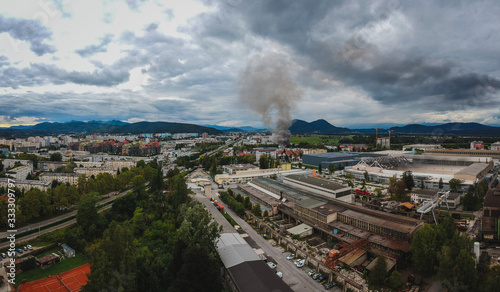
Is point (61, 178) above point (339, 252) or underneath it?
above

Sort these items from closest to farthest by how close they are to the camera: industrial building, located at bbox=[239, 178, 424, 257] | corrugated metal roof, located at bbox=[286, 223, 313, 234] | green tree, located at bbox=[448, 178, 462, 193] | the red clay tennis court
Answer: the red clay tennis court
industrial building, located at bbox=[239, 178, 424, 257]
corrugated metal roof, located at bbox=[286, 223, 313, 234]
green tree, located at bbox=[448, 178, 462, 193]

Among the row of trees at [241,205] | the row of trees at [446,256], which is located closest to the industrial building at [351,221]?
the row of trees at [446,256]

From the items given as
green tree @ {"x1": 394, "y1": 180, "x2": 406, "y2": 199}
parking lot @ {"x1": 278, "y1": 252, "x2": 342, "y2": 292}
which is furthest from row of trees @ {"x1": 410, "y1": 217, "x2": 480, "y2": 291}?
green tree @ {"x1": 394, "y1": 180, "x2": 406, "y2": 199}

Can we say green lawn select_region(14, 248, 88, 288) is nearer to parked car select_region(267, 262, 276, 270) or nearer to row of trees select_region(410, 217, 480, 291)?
parked car select_region(267, 262, 276, 270)

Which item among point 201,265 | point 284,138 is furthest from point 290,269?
point 284,138

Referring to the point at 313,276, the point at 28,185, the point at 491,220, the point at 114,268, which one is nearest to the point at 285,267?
the point at 313,276

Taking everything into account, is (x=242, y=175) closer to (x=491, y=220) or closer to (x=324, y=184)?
(x=324, y=184)
